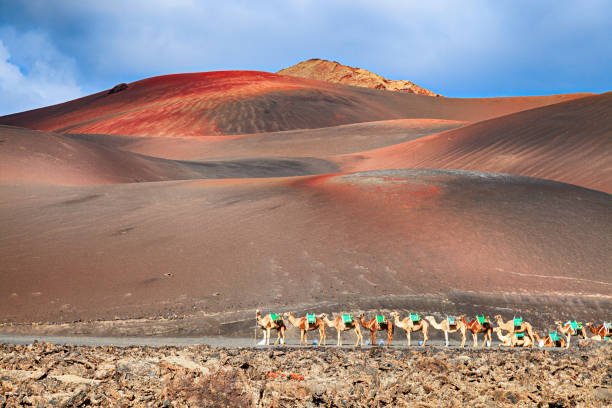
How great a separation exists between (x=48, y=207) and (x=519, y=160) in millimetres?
27630

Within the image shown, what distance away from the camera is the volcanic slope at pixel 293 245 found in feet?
52.0

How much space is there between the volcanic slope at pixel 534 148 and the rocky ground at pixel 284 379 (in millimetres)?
24393

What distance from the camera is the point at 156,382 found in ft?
22.0

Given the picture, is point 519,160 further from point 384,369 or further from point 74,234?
point 384,369

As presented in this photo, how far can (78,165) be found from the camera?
108 feet

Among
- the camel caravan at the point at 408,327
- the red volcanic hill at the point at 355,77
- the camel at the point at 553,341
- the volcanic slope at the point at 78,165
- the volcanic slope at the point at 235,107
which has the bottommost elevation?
the camel at the point at 553,341

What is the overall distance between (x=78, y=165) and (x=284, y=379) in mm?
28960

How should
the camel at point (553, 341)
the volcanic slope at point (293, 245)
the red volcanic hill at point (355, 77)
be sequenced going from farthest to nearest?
the red volcanic hill at point (355, 77)
the volcanic slope at point (293, 245)
the camel at point (553, 341)

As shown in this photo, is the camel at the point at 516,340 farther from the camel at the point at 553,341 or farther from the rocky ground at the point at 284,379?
the rocky ground at the point at 284,379

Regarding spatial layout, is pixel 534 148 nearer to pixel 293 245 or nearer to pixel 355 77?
pixel 293 245

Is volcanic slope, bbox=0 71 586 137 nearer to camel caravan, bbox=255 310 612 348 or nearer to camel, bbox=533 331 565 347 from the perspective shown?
camel caravan, bbox=255 310 612 348

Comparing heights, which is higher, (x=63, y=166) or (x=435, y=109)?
(x=435, y=109)

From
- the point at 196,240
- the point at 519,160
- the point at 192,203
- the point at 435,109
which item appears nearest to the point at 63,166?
the point at 192,203

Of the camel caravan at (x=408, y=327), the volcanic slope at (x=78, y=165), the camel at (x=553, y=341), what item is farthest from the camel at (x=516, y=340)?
the volcanic slope at (x=78, y=165)
